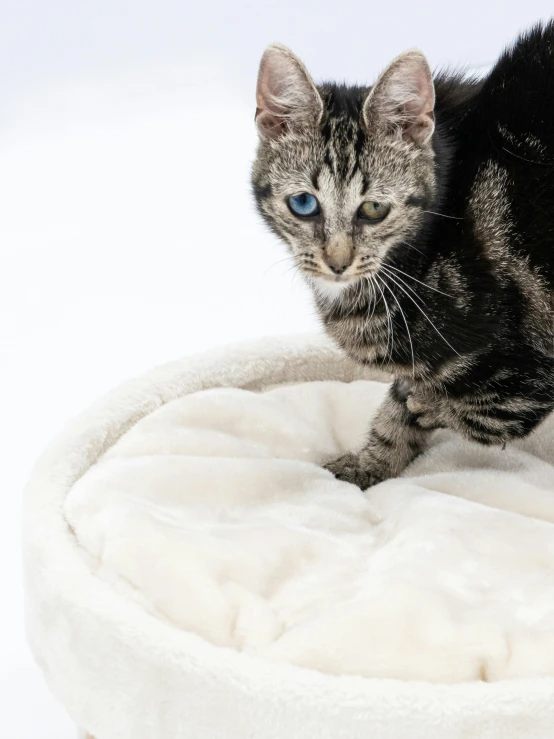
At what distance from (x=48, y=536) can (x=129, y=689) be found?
1.04 feet

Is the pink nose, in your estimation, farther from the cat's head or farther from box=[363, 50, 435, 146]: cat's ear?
box=[363, 50, 435, 146]: cat's ear

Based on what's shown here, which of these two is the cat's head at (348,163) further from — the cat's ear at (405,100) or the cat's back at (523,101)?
the cat's back at (523,101)

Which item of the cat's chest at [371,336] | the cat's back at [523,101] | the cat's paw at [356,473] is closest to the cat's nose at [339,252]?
the cat's chest at [371,336]

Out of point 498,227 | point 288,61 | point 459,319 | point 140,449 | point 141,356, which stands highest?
point 288,61

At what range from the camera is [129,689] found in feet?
3.55

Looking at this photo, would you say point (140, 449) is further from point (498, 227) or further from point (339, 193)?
point (498, 227)

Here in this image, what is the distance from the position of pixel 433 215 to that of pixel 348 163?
17cm

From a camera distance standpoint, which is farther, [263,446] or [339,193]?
[263,446]

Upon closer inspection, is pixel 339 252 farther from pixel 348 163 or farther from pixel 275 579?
pixel 275 579

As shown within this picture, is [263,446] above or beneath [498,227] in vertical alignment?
beneath

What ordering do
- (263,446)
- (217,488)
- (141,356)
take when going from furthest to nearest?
(141,356) → (263,446) → (217,488)

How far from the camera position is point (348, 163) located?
4.50 ft

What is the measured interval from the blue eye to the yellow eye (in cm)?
7

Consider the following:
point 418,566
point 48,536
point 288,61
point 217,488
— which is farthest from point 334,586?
point 288,61
